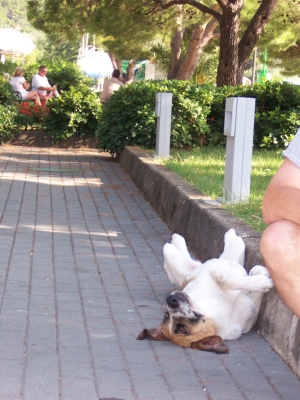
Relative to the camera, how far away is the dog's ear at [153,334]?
14.2ft

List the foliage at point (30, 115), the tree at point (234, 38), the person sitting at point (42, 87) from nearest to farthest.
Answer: the tree at point (234, 38) < the foliage at point (30, 115) < the person sitting at point (42, 87)

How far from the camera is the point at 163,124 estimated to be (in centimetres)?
1107

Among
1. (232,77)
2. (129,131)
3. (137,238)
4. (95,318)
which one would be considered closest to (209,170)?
(137,238)

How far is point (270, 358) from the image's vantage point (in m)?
4.17

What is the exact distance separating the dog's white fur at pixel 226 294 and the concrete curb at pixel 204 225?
0.49 ft

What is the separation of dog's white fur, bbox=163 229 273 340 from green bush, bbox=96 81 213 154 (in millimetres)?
7784

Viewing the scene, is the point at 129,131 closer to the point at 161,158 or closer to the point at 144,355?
the point at 161,158

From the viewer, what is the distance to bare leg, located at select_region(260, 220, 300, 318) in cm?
315

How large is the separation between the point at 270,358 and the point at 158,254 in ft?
8.30

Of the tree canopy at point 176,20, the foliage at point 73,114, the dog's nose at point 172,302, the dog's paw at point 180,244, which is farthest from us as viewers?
the foliage at point 73,114

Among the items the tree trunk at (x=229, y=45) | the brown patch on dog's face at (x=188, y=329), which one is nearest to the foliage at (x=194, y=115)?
the tree trunk at (x=229, y=45)

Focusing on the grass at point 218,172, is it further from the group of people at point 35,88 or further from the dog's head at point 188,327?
the group of people at point 35,88

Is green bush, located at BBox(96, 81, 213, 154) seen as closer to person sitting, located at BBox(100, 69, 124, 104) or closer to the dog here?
person sitting, located at BBox(100, 69, 124, 104)

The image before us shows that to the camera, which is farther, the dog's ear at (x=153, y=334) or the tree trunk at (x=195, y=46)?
the tree trunk at (x=195, y=46)
